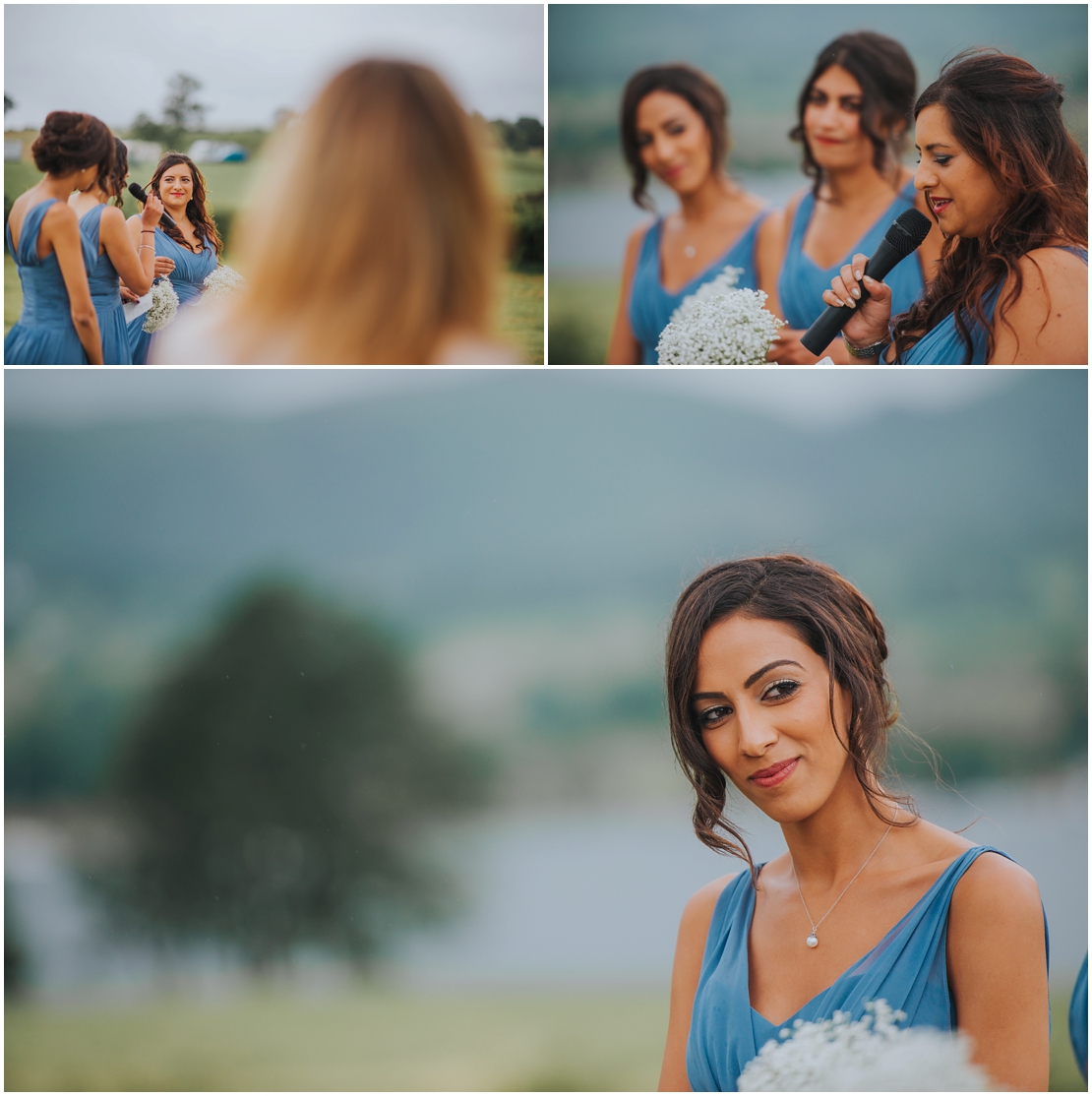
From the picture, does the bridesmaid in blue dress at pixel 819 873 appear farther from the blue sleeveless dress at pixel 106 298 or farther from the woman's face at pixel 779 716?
the blue sleeveless dress at pixel 106 298

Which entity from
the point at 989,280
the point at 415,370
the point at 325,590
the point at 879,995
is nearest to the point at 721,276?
the point at 989,280

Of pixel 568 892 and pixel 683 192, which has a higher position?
pixel 683 192

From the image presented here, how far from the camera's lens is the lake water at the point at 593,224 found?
218 cm

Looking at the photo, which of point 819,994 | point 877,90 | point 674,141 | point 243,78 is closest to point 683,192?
point 674,141

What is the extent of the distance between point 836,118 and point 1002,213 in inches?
14.8

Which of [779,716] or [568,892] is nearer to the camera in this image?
[779,716]

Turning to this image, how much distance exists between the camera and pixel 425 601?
7.41 feet

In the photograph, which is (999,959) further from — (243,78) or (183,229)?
(243,78)

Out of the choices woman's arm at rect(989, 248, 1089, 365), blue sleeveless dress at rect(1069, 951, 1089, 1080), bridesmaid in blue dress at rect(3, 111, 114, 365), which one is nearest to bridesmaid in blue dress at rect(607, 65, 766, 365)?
woman's arm at rect(989, 248, 1089, 365)

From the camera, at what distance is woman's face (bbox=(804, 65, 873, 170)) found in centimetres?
211

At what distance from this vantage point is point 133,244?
213cm

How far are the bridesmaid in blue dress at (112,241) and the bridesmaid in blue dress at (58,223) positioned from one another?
0.01 m

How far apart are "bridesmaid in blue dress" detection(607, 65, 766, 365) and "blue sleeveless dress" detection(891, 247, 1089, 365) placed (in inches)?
14.1

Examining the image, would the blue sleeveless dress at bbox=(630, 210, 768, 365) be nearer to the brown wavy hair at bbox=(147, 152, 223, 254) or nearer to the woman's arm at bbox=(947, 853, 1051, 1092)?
the brown wavy hair at bbox=(147, 152, 223, 254)
